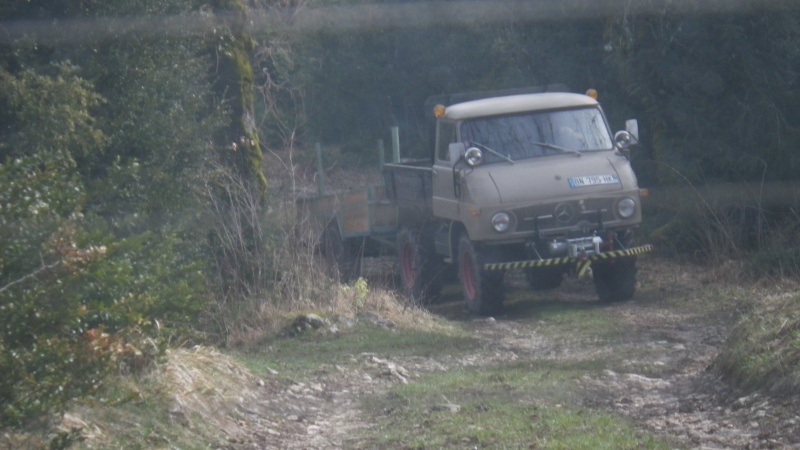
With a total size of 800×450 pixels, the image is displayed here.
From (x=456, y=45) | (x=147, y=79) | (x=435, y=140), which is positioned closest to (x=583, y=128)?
(x=435, y=140)

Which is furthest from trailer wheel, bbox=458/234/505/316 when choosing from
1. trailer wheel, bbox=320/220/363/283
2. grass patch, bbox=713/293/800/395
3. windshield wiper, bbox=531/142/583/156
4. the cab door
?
grass patch, bbox=713/293/800/395

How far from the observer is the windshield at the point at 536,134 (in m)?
13.3

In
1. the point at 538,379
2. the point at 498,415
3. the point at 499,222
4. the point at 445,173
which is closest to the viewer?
the point at 498,415

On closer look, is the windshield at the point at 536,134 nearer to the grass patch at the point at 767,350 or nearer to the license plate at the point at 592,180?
the license plate at the point at 592,180

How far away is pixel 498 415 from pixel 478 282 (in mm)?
5729

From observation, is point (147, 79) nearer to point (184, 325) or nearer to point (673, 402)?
point (184, 325)

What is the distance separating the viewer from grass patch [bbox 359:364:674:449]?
262 inches

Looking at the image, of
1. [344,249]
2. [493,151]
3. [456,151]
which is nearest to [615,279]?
[493,151]

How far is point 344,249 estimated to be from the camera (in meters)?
17.5

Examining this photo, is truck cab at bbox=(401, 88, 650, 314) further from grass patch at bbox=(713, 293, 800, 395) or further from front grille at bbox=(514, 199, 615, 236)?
grass patch at bbox=(713, 293, 800, 395)

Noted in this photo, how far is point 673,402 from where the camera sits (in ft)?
25.4

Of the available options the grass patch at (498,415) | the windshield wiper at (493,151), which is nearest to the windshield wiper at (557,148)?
the windshield wiper at (493,151)

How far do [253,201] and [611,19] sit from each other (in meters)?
7.18

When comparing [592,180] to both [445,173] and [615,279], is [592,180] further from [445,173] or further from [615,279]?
[445,173]
